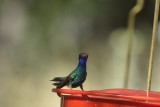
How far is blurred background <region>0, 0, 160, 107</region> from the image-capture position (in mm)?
3576

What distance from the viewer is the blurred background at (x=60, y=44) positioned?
358 centimetres

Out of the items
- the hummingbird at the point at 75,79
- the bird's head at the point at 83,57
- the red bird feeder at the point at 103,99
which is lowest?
the red bird feeder at the point at 103,99

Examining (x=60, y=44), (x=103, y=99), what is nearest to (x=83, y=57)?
(x=103, y=99)

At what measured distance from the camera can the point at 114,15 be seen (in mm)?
3580

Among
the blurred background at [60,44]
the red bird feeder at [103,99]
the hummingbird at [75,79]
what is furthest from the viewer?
the blurred background at [60,44]

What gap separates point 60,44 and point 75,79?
8.63ft

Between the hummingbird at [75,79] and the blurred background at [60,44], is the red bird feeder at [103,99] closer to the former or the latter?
the hummingbird at [75,79]

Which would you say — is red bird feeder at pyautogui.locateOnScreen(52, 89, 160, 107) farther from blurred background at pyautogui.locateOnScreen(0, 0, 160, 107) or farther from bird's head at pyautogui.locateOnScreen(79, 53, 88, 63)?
blurred background at pyautogui.locateOnScreen(0, 0, 160, 107)

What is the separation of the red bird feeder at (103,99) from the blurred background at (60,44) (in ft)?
8.39

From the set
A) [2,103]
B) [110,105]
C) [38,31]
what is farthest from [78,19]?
[110,105]

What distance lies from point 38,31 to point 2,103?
0.62 metres

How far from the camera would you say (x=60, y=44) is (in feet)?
12.1

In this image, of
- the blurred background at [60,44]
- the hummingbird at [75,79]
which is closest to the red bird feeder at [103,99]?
the hummingbird at [75,79]

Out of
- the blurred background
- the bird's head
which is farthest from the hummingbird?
the blurred background
